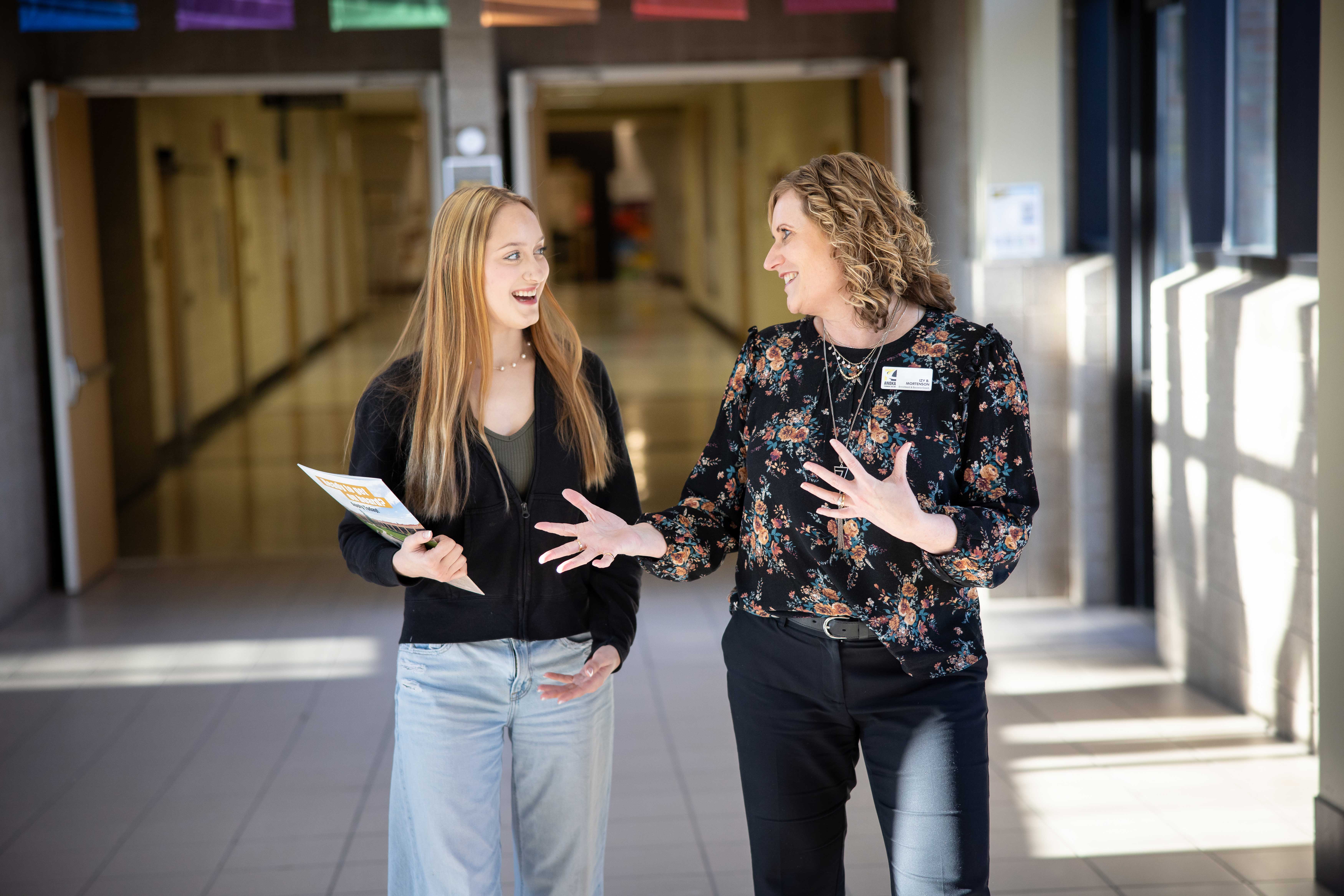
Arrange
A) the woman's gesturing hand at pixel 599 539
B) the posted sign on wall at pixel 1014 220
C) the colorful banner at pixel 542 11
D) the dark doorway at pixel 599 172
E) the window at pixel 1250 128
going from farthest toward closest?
1. the dark doorway at pixel 599 172
2. the colorful banner at pixel 542 11
3. the posted sign on wall at pixel 1014 220
4. the window at pixel 1250 128
5. the woman's gesturing hand at pixel 599 539

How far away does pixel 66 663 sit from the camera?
16.3 feet

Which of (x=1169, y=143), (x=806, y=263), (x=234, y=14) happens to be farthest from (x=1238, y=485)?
(x=234, y=14)

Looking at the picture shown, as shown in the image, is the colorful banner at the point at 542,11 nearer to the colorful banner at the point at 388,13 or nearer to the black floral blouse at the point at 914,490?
the colorful banner at the point at 388,13

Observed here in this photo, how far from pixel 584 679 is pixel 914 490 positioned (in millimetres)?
625

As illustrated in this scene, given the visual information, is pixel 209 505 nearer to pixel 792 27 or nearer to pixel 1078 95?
pixel 792 27

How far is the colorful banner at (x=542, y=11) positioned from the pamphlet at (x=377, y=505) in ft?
14.6

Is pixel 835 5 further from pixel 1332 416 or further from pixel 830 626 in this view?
pixel 830 626

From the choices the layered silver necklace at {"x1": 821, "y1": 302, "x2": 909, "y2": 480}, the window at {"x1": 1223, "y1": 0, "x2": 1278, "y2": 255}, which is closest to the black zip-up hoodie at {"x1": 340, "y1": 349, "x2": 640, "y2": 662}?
the layered silver necklace at {"x1": 821, "y1": 302, "x2": 909, "y2": 480}

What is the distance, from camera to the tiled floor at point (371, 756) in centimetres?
319

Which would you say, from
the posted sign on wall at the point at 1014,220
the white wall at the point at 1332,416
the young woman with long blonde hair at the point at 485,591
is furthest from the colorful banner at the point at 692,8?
the young woman with long blonde hair at the point at 485,591

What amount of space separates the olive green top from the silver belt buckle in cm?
55

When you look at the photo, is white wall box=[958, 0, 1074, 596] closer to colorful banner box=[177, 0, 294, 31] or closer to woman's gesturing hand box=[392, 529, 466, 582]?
colorful banner box=[177, 0, 294, 31]

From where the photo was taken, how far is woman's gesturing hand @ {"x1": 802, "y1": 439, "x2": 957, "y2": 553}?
1769 millimetres

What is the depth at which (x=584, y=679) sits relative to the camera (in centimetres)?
210
